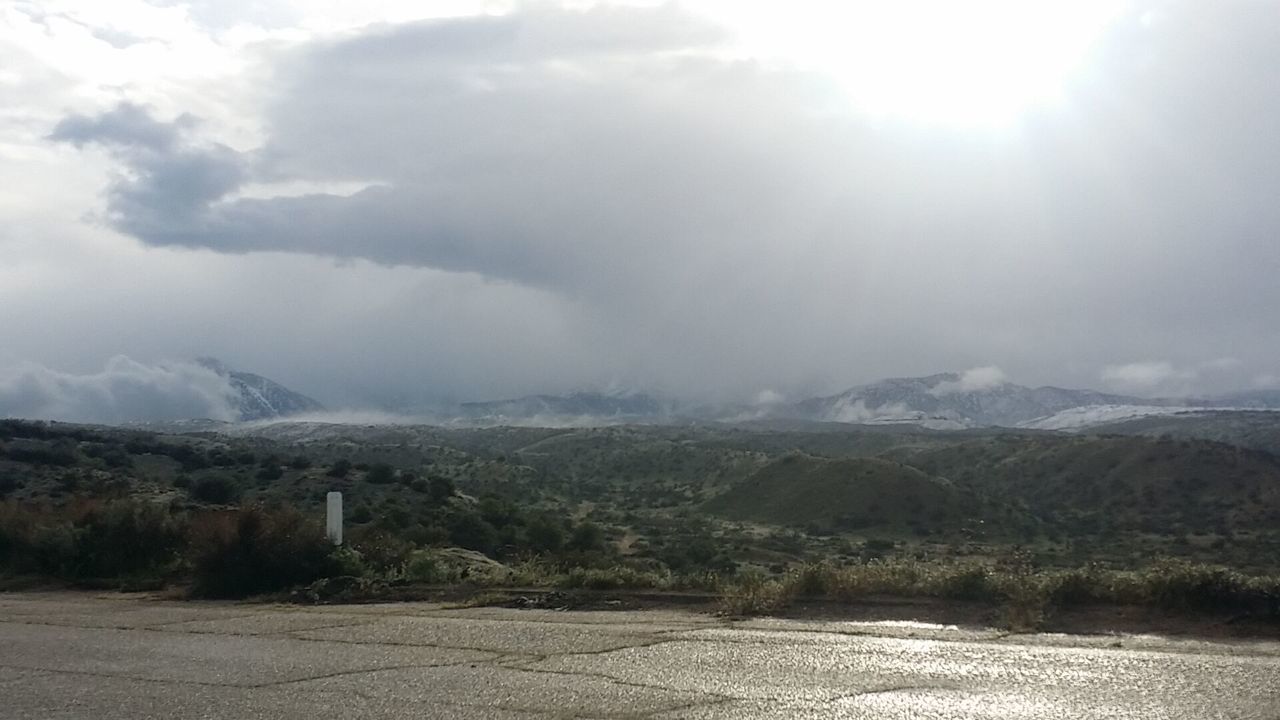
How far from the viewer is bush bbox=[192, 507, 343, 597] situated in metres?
19.0

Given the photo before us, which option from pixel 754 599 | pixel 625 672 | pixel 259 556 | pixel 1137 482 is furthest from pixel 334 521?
pixel 1137 482

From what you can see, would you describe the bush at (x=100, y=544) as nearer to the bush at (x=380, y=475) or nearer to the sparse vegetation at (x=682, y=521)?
the sparse vegetation at (x=682, y=521)

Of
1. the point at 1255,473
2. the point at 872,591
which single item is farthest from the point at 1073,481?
the point at 872,591

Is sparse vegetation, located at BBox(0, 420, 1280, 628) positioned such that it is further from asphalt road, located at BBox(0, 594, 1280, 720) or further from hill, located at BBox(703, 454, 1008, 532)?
asphalt road, located at BBox(0, 594, 1280, 720)

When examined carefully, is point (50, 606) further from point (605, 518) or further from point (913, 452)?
point (913, 452)

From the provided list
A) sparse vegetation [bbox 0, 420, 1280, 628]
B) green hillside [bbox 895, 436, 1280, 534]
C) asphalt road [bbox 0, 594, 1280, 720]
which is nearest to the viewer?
asphalt road [bbox 0, 594, 1280, 720]

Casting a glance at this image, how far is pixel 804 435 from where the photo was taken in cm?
19438

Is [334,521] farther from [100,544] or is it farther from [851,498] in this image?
[851,498]

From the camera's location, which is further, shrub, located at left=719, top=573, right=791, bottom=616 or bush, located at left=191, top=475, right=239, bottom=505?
bush, located at left=191, top=475, right=239, bottom=505

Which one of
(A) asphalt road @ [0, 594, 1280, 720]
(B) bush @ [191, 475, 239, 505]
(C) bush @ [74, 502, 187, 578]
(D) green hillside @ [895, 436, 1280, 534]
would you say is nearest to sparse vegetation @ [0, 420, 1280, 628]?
(C) bush @ [74, 502, 187, 578]

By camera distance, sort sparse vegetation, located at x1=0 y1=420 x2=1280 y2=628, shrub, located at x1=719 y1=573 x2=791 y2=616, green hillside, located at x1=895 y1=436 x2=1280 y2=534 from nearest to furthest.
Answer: shrub, located at x1=719 y1=573 x2=791 y2=616
sparse vegetation, located at x1=0 y1=420 x2=1280 y2=628
green hillside, located at x1=895 y1=436 x2=1280 y2=534

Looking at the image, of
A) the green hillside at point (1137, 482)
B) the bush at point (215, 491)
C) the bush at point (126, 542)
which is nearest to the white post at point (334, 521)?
the bush at point (126, 542)

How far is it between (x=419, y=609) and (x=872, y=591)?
237 inches

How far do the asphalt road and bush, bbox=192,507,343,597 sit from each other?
4.28 metres
